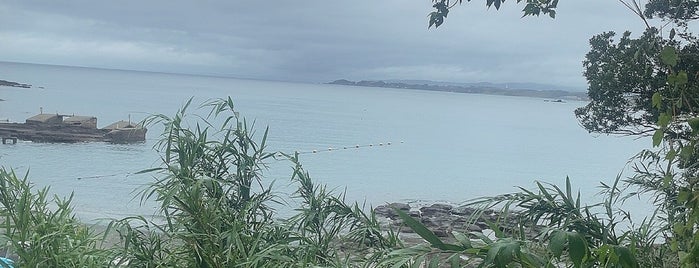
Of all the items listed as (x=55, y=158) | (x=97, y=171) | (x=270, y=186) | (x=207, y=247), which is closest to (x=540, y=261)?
(x=207, y=247)

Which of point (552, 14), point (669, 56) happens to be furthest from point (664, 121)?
point (552, 14)

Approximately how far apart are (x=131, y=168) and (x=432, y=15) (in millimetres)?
24246

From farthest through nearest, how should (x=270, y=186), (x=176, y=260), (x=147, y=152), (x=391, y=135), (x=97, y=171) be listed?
(x=391, y=135) → (x=147, y=152) → (x=97, y=171) → (x=270, y=186) → (x=176, y=260)

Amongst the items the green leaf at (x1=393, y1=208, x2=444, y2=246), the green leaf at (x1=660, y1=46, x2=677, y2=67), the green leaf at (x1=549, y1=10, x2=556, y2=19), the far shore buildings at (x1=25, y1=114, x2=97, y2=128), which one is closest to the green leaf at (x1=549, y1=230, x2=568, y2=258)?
the green leaf at (x1=393, y1=208, x2=444, y2=246)

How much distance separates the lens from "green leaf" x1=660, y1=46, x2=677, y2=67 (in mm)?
1771

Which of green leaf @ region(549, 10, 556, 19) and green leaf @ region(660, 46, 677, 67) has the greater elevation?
green leaf @ region(549, 10, 556, 19)

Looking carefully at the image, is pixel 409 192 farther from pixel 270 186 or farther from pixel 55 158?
pixel 270 186

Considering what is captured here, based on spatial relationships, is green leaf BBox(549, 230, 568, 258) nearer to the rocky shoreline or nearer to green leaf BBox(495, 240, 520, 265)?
green leaf BBox(495, 240, 520, 265)

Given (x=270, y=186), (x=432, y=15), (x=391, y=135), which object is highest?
(x=432, y=15)

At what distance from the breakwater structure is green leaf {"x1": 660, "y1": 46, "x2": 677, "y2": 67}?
100 ft

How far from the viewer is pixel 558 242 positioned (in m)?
1.54

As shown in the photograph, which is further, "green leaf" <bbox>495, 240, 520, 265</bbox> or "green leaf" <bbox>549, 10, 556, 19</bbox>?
"green leaf" <bbox>549, 10, 556, 19</bbox>

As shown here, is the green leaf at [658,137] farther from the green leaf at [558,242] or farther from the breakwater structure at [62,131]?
the breakwater structure at [62,131]

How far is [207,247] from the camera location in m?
2.88
